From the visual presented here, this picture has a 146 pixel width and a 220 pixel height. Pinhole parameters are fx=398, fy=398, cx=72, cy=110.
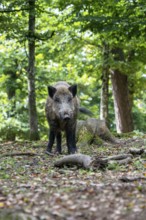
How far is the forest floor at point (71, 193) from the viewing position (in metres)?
4.81

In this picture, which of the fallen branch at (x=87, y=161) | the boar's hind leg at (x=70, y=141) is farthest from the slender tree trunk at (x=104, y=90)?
the fallen branch at (x=87, y=161)

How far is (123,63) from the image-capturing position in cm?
1722

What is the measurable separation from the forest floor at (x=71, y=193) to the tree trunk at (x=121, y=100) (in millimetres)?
10738

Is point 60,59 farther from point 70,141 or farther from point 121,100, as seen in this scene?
point 70,141

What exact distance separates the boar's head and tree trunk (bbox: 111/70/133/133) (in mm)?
8766

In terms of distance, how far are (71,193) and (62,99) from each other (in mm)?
5006

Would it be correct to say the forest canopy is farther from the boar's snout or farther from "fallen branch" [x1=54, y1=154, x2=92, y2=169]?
"fallen branch" [x1=54, y1=154, x2=92, y2=169]

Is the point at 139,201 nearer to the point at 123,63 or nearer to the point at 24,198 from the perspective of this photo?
the point at 24,198

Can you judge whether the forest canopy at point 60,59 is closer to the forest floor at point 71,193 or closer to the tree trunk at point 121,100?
the tree trunk at point 121,100

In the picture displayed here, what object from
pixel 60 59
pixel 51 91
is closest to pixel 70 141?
pixel 51 91

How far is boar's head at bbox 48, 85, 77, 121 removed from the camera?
10219 mm

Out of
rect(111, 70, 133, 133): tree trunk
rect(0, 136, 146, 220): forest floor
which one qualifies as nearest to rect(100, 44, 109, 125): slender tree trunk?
rect(111, 70, 133, 133): tree trunk

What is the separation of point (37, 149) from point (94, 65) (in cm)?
799

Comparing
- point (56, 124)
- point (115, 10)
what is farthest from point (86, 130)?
point (115, 10)
